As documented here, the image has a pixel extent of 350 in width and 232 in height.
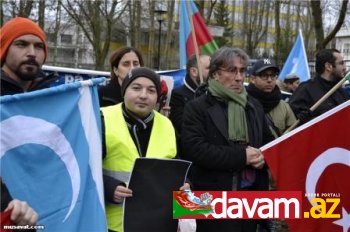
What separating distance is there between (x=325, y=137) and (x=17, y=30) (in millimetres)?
2101

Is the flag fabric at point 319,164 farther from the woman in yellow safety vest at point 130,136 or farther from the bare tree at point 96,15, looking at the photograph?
the bare tree at point 96,15

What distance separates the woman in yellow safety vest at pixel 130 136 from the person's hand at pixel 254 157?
500mm

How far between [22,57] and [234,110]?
4.38 feet

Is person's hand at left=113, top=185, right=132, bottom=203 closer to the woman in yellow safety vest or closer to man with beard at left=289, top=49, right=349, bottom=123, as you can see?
the woman in yellow safety vest

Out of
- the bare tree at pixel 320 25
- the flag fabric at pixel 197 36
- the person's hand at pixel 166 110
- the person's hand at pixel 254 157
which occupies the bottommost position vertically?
the person's hand at pixel 254 157

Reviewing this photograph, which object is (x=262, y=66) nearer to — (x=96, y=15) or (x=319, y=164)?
(x=319, y=164)

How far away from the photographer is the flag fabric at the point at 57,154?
100 inches

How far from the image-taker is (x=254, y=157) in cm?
344

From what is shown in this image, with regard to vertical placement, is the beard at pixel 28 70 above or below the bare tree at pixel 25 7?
below

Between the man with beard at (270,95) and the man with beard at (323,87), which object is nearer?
the man with beard at (270,95)

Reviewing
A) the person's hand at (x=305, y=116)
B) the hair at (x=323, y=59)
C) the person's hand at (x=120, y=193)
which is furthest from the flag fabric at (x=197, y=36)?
the person's hand at (x=120, y=193)

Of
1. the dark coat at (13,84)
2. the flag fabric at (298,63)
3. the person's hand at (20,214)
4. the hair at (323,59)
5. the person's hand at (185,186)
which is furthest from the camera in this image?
the flag fabric at (298,63)

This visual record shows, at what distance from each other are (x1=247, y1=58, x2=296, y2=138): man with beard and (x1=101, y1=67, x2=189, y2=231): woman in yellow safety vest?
148 cm

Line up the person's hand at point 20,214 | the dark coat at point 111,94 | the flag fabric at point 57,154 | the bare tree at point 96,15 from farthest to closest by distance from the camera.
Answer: the bare tree at point 96,15 → the dark coat at point 111,94 → the flag fabric at point 57,154 → the person's hand at point 20,214
